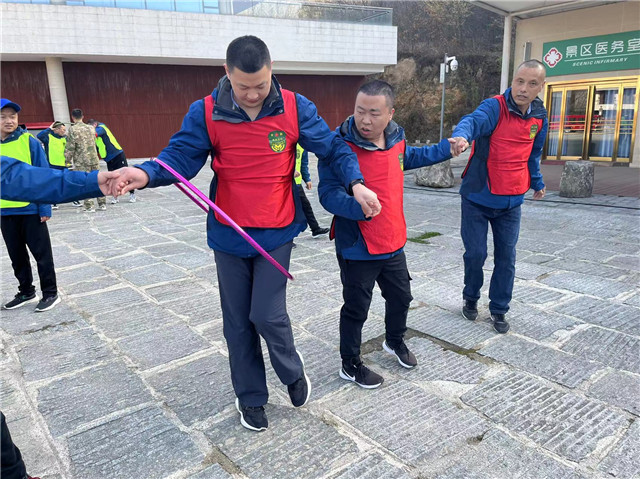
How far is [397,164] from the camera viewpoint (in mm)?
2719

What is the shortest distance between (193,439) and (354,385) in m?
0.95

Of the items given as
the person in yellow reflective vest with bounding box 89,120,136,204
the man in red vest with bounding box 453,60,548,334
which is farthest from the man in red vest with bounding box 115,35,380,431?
the person in yellow reflective vest with bounding box 89,120,136,204

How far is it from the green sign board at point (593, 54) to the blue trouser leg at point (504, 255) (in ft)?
37.3

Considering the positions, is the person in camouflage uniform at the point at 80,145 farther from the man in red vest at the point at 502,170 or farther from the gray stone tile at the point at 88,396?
the man in red vest at the point at 502,170

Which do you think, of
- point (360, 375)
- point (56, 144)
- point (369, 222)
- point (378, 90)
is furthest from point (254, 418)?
point (56, 144)

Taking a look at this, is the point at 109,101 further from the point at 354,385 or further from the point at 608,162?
the point at 354,385

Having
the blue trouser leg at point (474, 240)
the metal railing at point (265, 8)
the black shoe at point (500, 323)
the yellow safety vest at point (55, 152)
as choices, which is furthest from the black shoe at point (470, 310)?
the metal railing at point (265, 8)

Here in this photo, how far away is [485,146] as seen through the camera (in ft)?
11.4

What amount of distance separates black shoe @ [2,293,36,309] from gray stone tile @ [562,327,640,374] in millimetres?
4381

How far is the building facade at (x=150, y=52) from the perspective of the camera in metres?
17.0

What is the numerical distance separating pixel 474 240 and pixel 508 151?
0.68 m

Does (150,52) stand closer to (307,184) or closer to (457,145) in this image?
(307,184)

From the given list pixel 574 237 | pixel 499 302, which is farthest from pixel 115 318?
pixel 574 237

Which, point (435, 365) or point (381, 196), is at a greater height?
point (381, 196)
